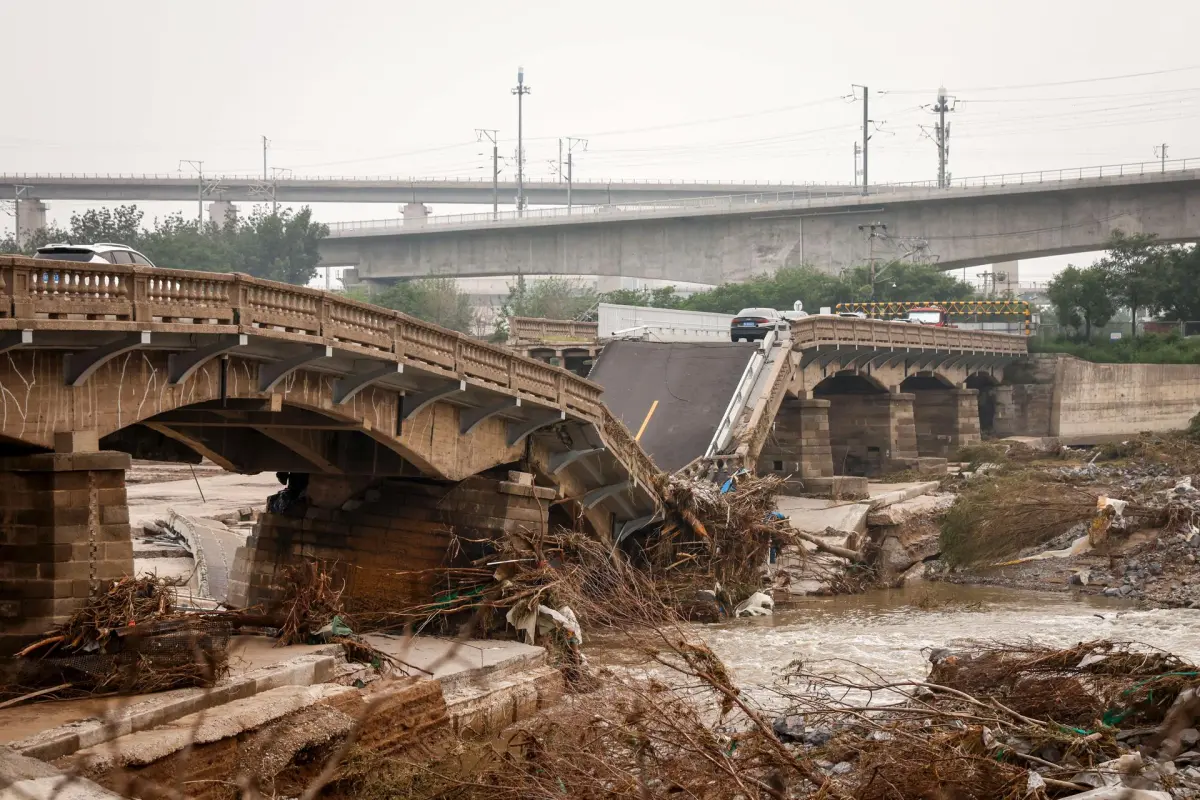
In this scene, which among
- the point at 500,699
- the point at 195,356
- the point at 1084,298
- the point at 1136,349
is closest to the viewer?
the point at 195,356

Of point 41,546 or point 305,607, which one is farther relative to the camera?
point 305,607

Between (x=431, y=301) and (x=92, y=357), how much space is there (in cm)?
5681

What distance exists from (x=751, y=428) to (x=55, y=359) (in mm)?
22307

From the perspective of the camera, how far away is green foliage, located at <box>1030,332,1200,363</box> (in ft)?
211

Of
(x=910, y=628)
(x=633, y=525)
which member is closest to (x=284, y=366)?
(x=633, y=525)

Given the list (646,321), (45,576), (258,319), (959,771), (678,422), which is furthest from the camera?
(646,321)

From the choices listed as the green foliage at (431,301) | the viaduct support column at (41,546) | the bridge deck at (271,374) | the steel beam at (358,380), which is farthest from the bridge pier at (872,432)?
the viaduct support column at (41,546)

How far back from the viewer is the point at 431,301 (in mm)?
72750

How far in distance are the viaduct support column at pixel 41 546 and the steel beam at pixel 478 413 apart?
348 inches

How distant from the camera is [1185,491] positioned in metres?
33.8

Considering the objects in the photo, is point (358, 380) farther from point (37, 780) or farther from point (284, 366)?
point (37, 780)

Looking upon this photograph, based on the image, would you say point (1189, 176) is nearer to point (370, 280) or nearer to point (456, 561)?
point (370, 280)

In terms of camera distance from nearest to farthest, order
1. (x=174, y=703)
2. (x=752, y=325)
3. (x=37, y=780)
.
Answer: (x=37, y=780) < (x=174, y=703) < (x=752, y=325)

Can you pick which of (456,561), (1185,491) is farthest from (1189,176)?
(456,561)
